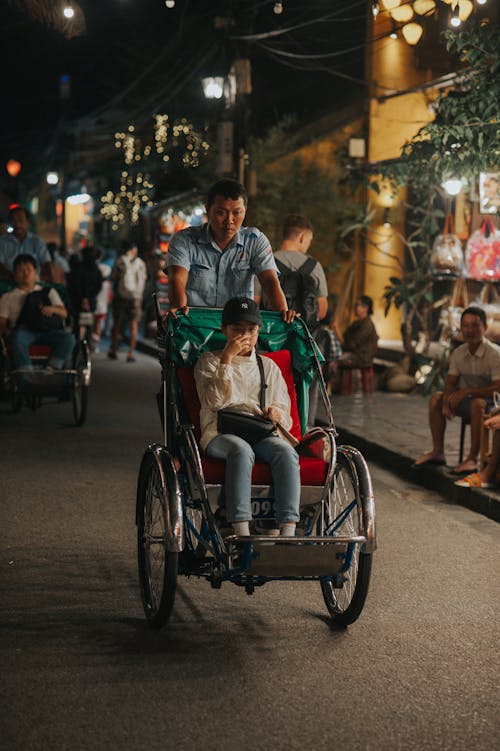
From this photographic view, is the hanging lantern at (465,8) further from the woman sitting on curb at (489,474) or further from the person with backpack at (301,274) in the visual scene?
the woman sitting on curb at (489,474)

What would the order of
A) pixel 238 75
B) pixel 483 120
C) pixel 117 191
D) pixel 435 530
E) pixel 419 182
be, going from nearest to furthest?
pixel 435 530
pixel 483 120
pixel 419 182
pixel 238 75
pixel 117 191

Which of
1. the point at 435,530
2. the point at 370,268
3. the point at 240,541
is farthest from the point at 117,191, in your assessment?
the point at 240,541

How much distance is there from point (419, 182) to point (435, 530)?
8393 mm

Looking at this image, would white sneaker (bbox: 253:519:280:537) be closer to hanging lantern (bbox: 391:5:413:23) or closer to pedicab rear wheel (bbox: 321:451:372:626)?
pedicab rear wheel (bbox: 321:451:372:626)

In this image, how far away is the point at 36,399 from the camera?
13.4m

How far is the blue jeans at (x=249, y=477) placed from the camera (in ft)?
17.6

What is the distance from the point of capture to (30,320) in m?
12.5

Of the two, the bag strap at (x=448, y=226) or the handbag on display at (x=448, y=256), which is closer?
the handbag on display at (x=448, y=256)

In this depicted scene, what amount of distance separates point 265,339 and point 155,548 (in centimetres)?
141

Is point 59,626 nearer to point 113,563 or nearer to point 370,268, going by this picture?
point 113,563

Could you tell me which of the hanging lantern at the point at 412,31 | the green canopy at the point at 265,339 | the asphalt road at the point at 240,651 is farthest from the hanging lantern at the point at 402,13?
the green canopy at the point at 265,339

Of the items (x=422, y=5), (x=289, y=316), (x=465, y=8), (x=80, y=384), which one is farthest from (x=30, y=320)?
(x=422, y=5)

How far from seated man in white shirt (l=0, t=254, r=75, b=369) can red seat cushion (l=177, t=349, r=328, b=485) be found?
644cm

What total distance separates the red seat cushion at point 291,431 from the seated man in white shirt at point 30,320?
6.44m
